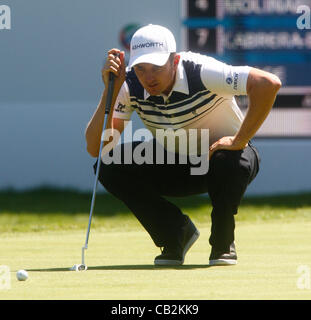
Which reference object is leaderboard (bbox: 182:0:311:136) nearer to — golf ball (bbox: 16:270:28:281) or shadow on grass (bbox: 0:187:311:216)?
shadow on grass (bbox: 0:187:311:216)

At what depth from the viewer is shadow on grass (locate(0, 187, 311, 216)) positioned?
9625 millimetres

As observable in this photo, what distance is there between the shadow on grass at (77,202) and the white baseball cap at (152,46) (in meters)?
4.88

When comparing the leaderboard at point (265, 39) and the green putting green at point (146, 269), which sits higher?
the leaderboard at point (265, 39)

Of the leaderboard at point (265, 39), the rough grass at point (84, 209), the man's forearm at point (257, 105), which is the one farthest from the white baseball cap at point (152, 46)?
the leaderboard at point (265, 39)

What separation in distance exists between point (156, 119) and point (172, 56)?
0.39m

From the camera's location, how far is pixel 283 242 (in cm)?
583

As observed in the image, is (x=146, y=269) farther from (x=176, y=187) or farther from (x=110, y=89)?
(x=110, y=89)

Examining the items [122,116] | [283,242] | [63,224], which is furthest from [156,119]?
[63,224]

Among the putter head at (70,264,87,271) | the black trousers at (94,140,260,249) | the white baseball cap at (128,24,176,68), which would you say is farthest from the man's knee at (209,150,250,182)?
the putter head at (70,264,87,271)

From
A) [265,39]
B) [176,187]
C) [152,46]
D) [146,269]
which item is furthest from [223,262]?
[265,39]

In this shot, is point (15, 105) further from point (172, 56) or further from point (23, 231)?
point (172, 56)

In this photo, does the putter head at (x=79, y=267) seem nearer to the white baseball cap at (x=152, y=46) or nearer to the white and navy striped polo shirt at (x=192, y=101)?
the white and navy striped polo shirt at (x=192, y=101)

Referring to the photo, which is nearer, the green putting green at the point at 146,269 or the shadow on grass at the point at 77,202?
the green putting green at the point at 146,269

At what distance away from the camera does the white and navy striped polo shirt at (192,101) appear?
447 centimetres
